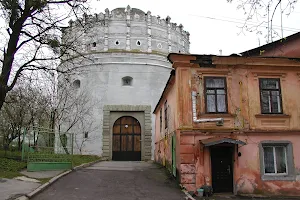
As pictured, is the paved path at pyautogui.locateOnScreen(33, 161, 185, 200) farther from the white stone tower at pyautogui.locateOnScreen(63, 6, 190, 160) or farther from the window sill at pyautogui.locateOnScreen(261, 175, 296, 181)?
the white stone tower at pyautogui.locateOnScreen(63, 6, 190, 160)

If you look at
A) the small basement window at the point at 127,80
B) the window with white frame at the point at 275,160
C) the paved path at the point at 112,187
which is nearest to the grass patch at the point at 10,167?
the paved path at the point at 112,187

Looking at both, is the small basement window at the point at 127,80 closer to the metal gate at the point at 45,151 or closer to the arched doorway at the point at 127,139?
the arched doorway at the point at 127,139

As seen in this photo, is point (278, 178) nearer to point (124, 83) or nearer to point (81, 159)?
point (81, 159)

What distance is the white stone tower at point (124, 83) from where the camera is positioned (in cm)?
2497

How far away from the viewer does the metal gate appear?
1463cm

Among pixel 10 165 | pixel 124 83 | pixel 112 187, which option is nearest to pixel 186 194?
pixel 112 187

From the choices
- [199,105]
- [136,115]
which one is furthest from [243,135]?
[136,115]

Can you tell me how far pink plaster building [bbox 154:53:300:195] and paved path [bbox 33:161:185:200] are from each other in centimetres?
105

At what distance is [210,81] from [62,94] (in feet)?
45.7

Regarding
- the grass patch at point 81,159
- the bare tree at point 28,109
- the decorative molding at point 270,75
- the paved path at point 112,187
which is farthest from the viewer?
the bare tree at point 28,109

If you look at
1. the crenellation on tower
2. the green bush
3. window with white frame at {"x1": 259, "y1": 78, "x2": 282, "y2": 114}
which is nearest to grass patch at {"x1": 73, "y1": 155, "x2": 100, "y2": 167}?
the green bush

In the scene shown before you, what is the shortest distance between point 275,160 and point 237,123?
2.22 m

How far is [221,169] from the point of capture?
12.5m

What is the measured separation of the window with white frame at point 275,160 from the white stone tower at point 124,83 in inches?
519
